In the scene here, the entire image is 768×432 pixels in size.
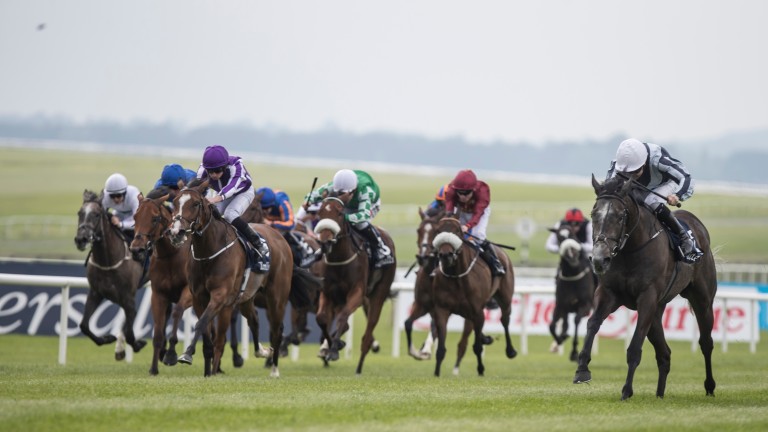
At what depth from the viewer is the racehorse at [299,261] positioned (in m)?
14.1

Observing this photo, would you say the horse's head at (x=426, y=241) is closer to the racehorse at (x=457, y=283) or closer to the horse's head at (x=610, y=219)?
the racehorse at (x=457, y=283)

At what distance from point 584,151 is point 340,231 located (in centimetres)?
12170

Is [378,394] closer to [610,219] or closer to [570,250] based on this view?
[610,219]

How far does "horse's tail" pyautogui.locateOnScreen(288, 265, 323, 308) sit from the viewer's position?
532 inches

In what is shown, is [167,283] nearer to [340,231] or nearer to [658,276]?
[340,231]

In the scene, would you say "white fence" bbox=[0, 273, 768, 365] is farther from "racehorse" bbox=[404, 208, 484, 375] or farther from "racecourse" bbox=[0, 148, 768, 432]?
"racehorse" bbox=[404, 208, 484, 375]

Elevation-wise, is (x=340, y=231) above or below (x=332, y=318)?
above

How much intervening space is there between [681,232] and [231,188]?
408 centimetres

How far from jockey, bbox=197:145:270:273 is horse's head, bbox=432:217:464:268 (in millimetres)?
1996

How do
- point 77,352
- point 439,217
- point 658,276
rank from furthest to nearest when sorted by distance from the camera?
point 77,352 < point 439,217 < point 658,276

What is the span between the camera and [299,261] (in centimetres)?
1427

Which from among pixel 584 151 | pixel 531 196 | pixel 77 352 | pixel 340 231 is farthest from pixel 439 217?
pixel 584 151

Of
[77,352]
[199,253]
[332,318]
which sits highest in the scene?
[199,253]

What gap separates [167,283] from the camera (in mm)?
12008
